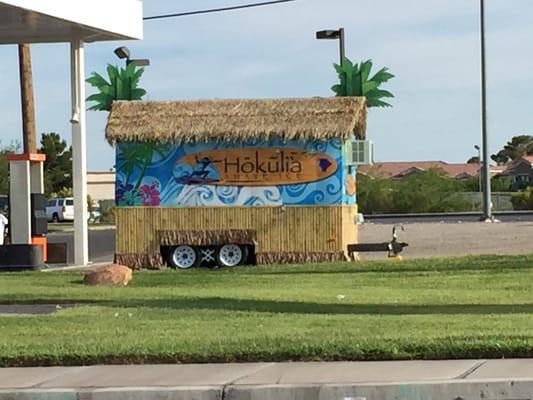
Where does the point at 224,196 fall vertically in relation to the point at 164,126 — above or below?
below

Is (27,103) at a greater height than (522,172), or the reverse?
(27,103)

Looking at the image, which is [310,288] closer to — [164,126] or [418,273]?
[418,273]

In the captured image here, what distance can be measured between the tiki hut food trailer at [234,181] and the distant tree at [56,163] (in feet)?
189

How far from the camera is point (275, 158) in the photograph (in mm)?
24188

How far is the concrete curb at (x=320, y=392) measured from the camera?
9.06 metres

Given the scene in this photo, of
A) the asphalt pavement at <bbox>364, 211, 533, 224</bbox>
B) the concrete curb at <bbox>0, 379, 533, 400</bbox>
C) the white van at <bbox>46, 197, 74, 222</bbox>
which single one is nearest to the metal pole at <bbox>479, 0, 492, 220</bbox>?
the asphalt pavement at <bbox>364, 211, 533, 224</bbox>

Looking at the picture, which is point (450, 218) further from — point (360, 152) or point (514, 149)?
point (514, 149)

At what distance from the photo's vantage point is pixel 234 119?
79.4 ft

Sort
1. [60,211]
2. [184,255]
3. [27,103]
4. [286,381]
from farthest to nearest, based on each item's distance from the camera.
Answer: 1. [60,211]
2. [27,103]
3. [184,255]
4. [286,381]

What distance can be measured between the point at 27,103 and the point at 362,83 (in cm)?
1335

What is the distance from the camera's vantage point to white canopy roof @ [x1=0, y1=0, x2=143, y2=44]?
22.0m

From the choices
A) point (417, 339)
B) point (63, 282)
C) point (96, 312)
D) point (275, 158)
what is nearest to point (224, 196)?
point (275, 158)

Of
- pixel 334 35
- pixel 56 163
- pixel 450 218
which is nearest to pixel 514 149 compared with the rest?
pixel 56 163

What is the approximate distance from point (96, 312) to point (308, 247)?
32.1ft
